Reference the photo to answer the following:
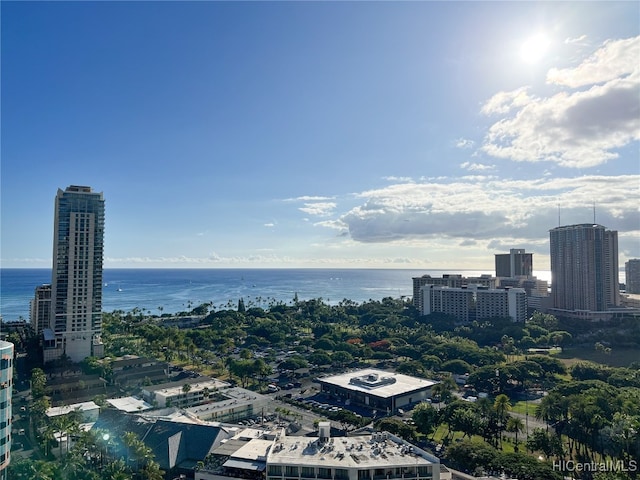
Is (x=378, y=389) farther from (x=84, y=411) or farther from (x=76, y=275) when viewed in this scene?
(x=76, y=275)

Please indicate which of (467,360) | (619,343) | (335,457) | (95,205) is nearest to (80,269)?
(95,205)

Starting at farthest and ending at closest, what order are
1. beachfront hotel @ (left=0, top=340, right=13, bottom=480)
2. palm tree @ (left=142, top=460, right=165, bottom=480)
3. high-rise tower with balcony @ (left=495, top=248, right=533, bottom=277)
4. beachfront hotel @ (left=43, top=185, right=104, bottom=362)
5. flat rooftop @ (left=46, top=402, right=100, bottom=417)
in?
high-rise tower with balcony @ (left=495, top=248, right=533, bottom=277) → beachfront hotel @ (left=43, top=185, right=104, bottom=362) → flat rooftop @ (left=46, top=402, right=100, bottom=417) → palm tree @ (left=142, top=460, right=165, bottom=480) → beachfront hotel @ (left=0, top=340, right=13, bottom=480)

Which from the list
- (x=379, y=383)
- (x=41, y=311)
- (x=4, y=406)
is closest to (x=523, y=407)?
(x=379, y=383)

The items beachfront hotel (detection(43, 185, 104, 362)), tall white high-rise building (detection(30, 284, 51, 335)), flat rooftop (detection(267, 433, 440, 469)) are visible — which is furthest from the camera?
tall white high-rise building (detection(30, 284, 51, 335))

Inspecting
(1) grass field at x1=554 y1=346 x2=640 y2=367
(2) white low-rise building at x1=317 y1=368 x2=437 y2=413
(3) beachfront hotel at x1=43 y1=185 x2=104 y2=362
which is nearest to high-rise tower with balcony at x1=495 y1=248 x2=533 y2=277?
(1) grass field at x1=554 y1=346 x2=640 y2=367

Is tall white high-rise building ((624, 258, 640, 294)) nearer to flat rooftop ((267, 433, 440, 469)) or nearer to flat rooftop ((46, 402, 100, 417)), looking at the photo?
flat rooftop ((267, 433, 440, 469))

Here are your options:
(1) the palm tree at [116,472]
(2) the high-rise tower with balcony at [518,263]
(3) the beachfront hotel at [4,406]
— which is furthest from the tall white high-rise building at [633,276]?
(3) the beachfront hotel at [4,406]

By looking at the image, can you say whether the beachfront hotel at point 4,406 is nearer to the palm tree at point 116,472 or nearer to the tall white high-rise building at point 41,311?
the palm tree at point 116,472
